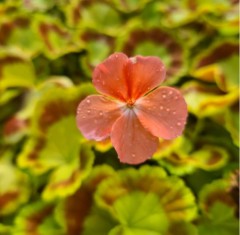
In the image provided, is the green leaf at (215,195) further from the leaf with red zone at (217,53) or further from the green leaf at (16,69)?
the green leaf at (16,69)

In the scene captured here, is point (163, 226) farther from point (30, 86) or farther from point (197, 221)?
point (30, 86)

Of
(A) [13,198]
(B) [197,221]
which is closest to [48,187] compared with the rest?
(A) [13,198]

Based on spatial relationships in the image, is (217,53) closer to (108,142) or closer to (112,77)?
(108,142)

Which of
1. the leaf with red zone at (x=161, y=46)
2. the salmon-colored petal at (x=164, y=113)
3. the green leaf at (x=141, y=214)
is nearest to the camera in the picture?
the salmon-colored petal at (x=164, y=113)

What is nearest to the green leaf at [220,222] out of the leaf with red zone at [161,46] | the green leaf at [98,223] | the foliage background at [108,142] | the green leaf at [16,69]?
the foliage background at [108,142]

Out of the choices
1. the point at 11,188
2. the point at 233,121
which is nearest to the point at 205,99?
the point at 233,121

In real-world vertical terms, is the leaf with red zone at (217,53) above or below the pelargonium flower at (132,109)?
below

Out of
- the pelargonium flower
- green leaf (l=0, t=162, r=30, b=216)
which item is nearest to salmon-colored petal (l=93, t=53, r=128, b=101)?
the pelargonium flower
